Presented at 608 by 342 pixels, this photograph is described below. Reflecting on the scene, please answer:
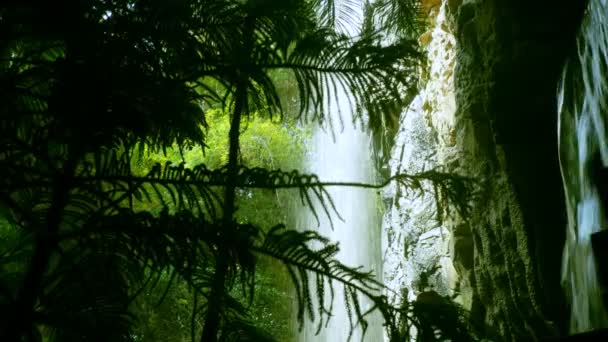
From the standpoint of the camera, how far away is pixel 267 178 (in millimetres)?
1135

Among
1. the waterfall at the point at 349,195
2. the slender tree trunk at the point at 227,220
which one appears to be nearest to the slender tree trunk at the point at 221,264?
the slender tree trunk at the point at 227,220

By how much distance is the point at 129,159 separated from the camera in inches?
42.9

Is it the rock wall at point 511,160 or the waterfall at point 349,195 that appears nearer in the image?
the rock wall at point 511,160

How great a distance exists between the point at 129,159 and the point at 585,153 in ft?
7.22

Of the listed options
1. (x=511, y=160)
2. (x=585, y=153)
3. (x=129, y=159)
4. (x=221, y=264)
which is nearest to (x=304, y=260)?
(x=221, y=264)

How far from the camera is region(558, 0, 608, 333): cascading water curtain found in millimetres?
2266

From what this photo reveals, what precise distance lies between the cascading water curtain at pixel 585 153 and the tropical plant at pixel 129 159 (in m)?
1.37

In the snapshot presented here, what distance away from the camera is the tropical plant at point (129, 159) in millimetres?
954

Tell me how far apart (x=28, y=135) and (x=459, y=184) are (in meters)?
0.97

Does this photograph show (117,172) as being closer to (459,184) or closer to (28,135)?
(28,135)

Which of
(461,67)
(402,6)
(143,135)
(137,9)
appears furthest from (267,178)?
(461,67)

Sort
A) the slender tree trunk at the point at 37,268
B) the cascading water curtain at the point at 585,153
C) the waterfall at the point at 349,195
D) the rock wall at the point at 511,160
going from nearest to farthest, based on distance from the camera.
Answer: the slender tree trunk at the point at 37,268, the cascading water curtain at the point at 585,153, the rock wall at the point at 511,160, the waterfall at the point at 349,195

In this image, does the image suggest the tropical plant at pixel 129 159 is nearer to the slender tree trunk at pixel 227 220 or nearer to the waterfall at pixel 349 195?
the slender tree trunk at pixel 227 220

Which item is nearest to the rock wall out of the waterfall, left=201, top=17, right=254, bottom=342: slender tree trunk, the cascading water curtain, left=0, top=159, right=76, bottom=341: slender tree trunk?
the cascading water curtain
